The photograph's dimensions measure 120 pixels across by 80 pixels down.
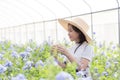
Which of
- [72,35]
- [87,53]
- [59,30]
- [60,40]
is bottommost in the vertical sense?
[87,53]

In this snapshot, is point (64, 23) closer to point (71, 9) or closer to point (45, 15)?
point (71, 9)

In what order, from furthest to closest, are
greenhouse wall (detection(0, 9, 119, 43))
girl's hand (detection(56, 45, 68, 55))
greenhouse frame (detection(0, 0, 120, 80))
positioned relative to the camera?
greenhouse wall (detection(0, 9, 119, 43)) → girl's hand (detection(56, 45, 68, 55)) → greenhouse frame (detection(0, 0, 120, 80))

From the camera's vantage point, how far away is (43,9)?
10.2 meters

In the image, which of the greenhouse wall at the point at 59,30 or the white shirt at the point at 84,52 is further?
the greenhouse wall at the point at 59,30

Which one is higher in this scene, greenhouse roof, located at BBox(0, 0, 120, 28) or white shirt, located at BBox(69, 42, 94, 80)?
greenhouse roof, located at BBox(0, 0, 120, 28)

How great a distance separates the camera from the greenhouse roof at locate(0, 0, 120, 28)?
24.1 feet

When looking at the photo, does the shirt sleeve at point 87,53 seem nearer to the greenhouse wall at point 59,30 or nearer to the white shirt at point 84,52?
the white shirt at point 84,52

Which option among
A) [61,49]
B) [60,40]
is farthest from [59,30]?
[61,49]

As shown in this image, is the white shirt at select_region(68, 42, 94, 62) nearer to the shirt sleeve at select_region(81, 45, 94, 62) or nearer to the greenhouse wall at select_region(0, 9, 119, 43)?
the shirt sleeve at select_region(81, 45, 94, 62)

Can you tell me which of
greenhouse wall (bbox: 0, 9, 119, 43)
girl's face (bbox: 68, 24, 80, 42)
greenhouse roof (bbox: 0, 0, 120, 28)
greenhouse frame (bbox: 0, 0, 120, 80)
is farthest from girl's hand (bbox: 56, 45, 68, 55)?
greenhouse roof (bbox: 0, 0, 120, 28)

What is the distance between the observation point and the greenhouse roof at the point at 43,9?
24.1ft

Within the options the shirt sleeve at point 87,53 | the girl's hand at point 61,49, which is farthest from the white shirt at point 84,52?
the girl's hand at point 61,49

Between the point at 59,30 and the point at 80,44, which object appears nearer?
the point at 80,44

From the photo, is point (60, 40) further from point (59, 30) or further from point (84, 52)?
point (84, 52)
